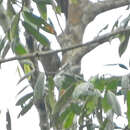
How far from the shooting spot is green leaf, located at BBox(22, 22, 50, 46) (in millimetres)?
1102

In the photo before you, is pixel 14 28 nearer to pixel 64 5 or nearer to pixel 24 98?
pixel 24 98

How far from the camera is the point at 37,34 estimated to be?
111 cm

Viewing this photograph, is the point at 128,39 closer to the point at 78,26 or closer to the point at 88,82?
the point at 88,82

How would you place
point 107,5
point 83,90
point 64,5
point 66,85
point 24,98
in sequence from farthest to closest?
1. point 64,5
2. point 107,5
3. point 24,98
4. point 66,85
5. point 83,90

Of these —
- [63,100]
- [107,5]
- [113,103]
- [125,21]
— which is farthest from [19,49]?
[107,5]

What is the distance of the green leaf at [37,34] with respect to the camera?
1.10 meters

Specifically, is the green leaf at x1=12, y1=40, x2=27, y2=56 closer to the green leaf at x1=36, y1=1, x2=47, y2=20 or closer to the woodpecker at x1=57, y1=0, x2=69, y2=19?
the green leaf at x1=36, y1=1, x2=47, y2=20

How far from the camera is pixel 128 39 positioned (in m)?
1.35

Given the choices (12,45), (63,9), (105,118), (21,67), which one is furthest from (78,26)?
(12,45)

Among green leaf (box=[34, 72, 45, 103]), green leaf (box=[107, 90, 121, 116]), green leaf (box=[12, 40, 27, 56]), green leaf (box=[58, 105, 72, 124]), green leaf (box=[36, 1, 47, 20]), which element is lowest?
green leaf (box=[58, 105, 72, 124])

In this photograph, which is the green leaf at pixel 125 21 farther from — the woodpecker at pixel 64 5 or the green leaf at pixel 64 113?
the woodpecker at pixel 64 5

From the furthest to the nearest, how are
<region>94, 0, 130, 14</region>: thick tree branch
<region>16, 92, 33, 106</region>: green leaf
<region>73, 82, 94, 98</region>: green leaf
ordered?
<region>94, 0, 130, 14</region>: thick tree branch
<region>16, 92, 33, 106</region>: green leaf
<region>73, 82, 94, 98</region>: green leaf

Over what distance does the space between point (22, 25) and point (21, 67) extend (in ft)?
1.10

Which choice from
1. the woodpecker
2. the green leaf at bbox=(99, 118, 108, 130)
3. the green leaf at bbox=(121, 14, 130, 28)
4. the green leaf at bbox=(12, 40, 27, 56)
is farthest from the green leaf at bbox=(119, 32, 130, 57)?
the woodpecker
